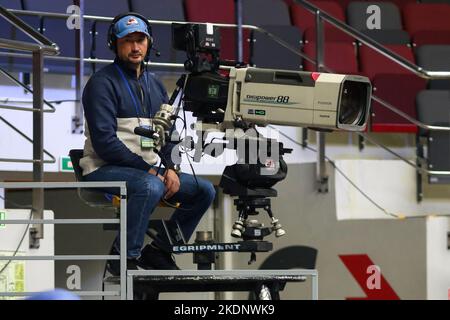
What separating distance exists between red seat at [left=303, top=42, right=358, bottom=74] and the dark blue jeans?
288cm

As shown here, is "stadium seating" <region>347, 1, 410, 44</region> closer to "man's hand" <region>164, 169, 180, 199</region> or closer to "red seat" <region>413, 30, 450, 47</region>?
"red seat" <region>413, 30, 450, 47</region>

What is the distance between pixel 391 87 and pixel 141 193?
3.33 m

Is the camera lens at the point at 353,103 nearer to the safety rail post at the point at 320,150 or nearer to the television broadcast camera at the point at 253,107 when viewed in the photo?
the television broadcast camera at the point at 253,107

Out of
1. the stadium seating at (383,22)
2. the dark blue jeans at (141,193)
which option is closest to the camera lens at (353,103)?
the dark blue jeans at (141,193)

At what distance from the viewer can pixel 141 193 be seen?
4863 millimetres

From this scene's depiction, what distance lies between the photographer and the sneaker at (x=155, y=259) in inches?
200

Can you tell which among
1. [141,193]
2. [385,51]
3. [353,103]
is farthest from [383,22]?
[141,193]

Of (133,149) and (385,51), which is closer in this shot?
(133,149)

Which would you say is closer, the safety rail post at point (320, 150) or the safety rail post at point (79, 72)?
the safety rail post at point (79, 72)

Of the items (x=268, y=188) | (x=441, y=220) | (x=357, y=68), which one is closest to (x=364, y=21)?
(x=357, y=68)

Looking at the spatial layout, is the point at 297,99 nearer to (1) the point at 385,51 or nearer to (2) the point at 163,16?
(1) the point at 385,51

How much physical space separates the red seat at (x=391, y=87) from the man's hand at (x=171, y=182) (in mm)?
2594

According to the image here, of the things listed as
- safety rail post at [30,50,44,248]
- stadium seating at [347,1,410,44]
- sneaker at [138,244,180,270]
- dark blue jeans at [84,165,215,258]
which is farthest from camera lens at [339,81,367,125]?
stadium seating at [347,1,410,44]

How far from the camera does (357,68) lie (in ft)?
26.8
